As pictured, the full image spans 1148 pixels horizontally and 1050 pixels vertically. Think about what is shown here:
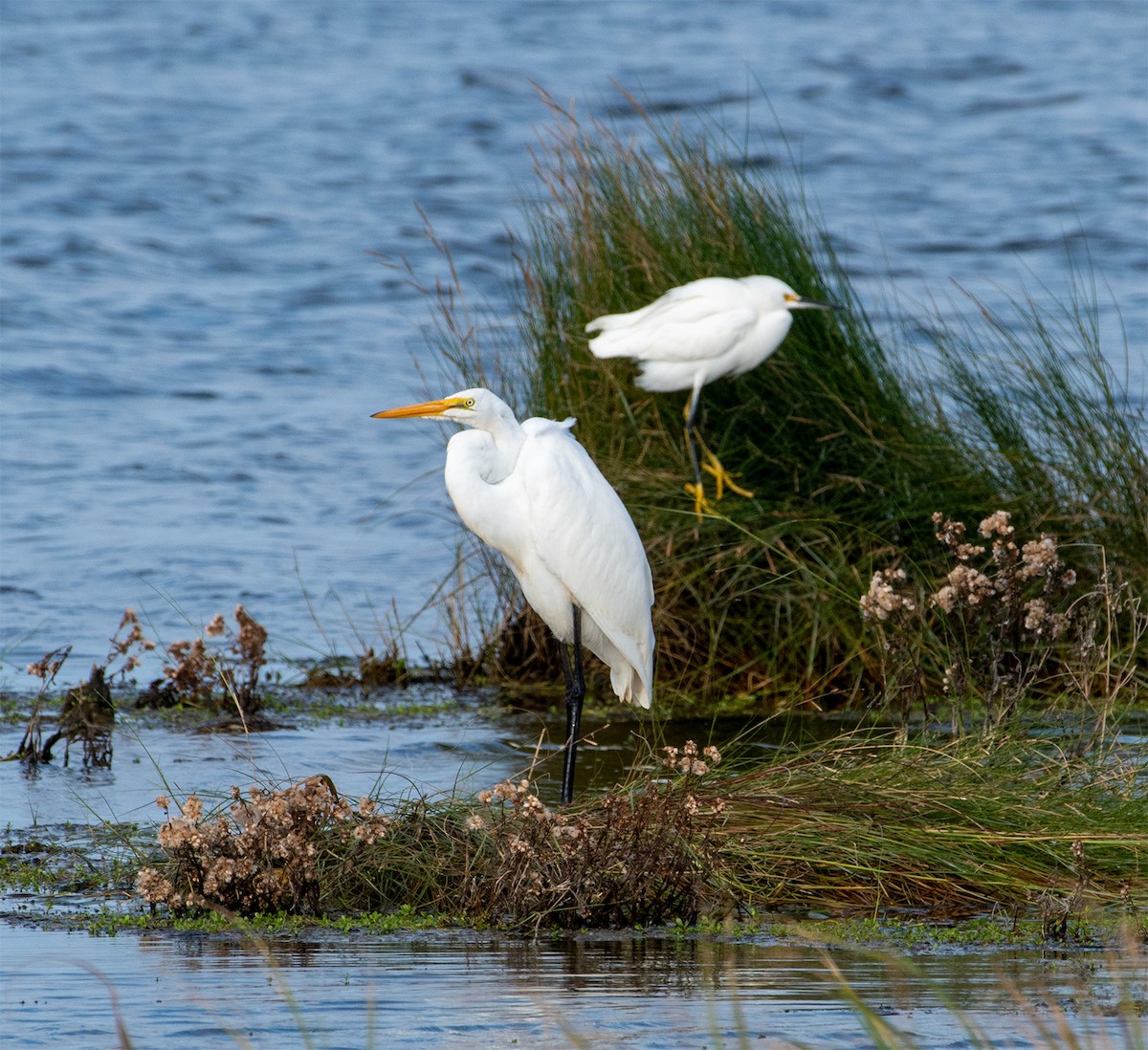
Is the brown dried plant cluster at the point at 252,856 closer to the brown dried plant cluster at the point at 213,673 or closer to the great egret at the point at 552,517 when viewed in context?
the great egret at the point at 552,517

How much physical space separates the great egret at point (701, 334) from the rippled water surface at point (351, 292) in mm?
906

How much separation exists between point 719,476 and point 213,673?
199 cm

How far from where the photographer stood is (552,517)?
540cm

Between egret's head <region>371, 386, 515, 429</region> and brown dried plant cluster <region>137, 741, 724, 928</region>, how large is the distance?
4.22 ft

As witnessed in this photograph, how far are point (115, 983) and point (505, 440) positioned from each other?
87.3 inches

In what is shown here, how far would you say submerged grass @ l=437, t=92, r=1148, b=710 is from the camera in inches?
263

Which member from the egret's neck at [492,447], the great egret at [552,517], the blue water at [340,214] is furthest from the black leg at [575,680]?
the blue water at [340,214]

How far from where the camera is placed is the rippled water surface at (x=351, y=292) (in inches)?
143

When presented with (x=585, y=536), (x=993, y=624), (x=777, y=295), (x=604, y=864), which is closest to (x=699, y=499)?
(x=777, y=295)

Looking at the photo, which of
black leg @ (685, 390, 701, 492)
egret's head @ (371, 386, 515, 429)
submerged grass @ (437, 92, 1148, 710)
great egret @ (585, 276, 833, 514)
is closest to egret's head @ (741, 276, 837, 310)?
great egret @ (585, 276, 833, 514)

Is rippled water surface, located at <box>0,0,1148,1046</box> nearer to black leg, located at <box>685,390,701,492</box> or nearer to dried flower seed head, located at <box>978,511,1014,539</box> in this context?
black leg, located at <box>685,390,701,492</box>

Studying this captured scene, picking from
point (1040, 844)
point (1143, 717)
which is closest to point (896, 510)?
point (1143, 717)

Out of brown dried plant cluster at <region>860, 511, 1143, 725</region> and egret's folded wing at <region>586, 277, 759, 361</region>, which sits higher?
egret's folded wing at <region>586, 277, 759, 361</region>

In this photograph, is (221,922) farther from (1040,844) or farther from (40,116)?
(40,116)
